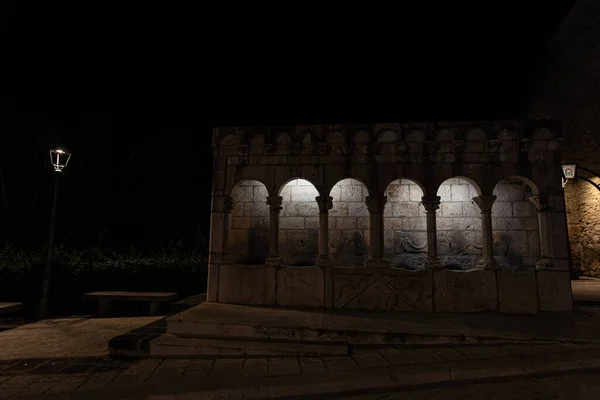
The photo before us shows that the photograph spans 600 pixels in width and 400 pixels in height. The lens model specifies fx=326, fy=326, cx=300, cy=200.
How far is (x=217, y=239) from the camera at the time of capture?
628cm

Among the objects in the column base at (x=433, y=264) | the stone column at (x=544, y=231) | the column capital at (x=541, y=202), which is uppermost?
the column capital at (x=541, y=202)

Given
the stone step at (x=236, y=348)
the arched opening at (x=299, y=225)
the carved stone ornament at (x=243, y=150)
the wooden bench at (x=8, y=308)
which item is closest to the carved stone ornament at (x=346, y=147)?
the arched opening at (x=299, y=225)

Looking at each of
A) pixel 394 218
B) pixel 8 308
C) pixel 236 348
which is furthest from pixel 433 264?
pixel 8 308

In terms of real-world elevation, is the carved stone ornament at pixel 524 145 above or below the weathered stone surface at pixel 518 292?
above

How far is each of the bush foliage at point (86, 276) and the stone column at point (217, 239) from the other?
2.87m

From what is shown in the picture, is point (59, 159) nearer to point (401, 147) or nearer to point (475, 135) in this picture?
point (401, 147)

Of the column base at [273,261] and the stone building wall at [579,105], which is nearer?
the column base at [273,261]

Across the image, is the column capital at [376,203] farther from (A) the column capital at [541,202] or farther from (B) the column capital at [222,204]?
(B) the column capital at [222,204]

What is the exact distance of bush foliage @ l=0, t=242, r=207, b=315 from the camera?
26.9 feet

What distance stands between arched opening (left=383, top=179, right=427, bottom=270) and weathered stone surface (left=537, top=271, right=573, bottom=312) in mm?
1891

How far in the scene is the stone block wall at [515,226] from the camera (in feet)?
20.2

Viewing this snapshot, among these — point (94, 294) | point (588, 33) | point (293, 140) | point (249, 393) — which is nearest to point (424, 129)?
point (293, 140)

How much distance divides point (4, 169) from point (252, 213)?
40.6 feet

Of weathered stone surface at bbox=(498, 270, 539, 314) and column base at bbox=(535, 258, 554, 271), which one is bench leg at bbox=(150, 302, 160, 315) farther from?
column base at bbox=(535, 258, 554, 271)
